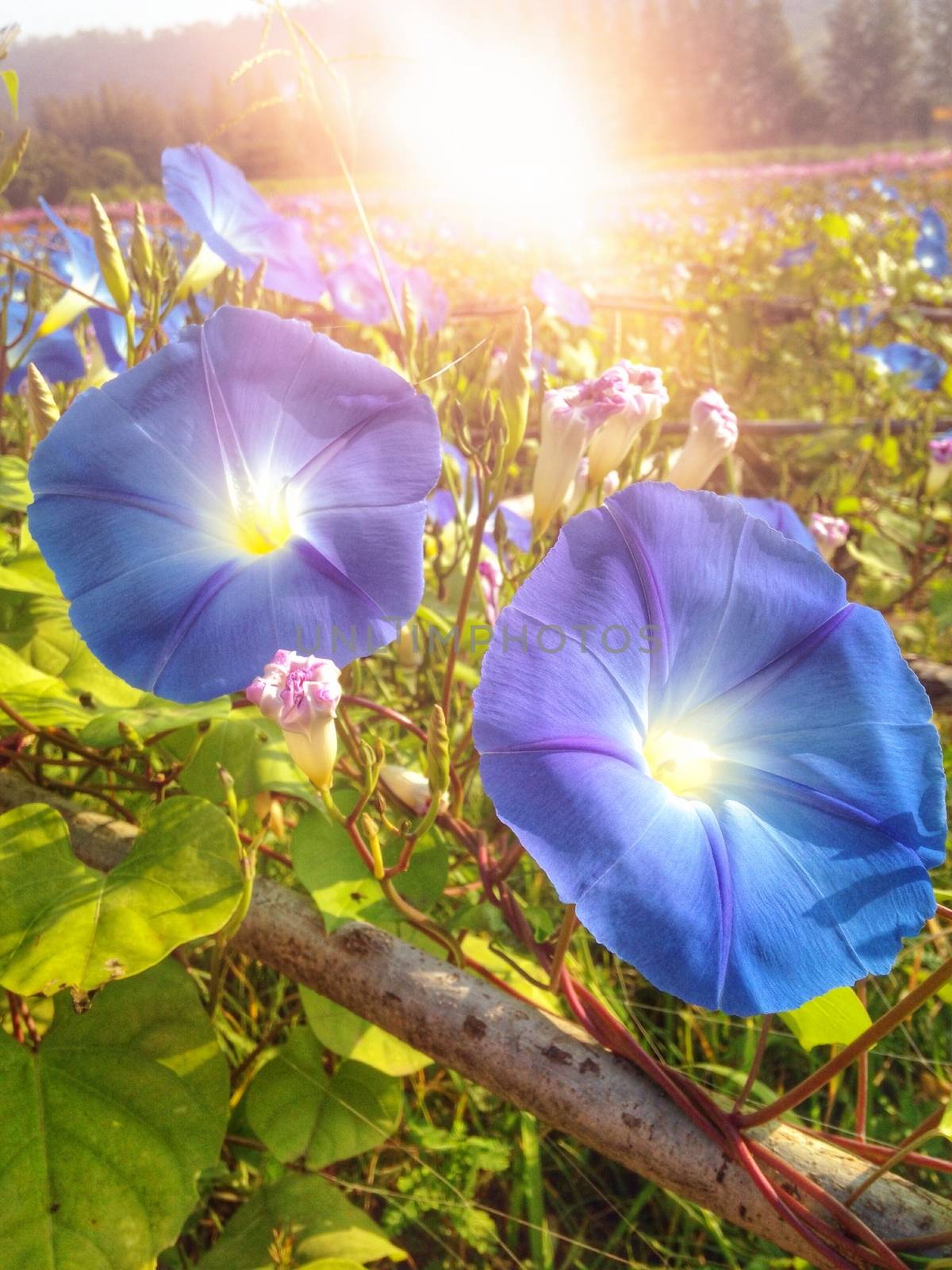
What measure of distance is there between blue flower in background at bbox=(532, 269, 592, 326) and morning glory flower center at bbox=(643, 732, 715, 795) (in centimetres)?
162

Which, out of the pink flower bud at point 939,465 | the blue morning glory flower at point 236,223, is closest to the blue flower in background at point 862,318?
the pink flower bud at point 939,465

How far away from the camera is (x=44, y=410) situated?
1.02 m

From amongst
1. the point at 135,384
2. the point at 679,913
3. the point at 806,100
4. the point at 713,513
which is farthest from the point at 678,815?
the point at 806,100

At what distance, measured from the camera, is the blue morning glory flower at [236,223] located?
1.22 metres

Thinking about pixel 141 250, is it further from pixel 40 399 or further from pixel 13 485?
pixel 13 485

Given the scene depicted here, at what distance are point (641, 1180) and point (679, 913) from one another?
80cm

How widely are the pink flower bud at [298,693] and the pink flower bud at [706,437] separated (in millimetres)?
455

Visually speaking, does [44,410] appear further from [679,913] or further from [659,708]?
[679,913]

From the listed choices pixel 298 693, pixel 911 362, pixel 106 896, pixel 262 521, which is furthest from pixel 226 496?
pixel 911 362

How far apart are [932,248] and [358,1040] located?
5.09 metres

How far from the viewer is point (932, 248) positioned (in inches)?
189

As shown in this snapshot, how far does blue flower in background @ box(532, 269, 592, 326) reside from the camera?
2.20 m

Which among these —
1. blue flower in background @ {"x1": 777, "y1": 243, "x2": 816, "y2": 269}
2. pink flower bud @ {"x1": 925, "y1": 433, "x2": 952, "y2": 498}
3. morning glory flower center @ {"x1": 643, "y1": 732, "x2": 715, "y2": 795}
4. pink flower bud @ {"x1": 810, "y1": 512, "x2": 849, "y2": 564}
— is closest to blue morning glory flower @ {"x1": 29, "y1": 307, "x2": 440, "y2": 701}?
morning glory flower center @ {"x1": 643, "y1": 732, "x2": 715, "y2": 795}

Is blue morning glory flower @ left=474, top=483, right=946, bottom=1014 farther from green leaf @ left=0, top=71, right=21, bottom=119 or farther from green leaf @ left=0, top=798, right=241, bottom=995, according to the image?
green leaf @ left=0, top=71, right=21, bottom=119
